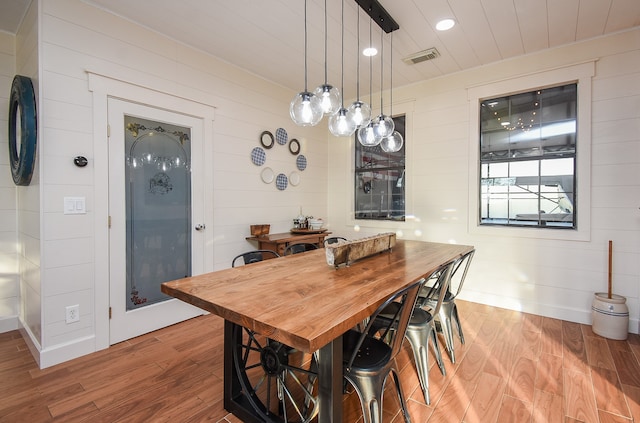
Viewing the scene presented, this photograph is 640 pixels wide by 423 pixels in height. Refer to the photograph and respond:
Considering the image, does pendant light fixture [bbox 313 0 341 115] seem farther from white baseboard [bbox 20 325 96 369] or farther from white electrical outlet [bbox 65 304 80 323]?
white baseboard [bbox 20 325 96 369]

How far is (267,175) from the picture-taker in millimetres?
3941

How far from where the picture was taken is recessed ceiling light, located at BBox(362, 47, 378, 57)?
10.5 feet

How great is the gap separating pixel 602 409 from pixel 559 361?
56cm

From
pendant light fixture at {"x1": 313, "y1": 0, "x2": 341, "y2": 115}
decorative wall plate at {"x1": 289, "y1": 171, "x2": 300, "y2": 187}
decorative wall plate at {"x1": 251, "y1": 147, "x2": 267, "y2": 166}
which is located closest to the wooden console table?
decorative wall plate at {"x1": 289, "y1": 171, "x2": 300, "y2": 187}

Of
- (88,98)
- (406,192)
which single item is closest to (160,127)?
(88,98)

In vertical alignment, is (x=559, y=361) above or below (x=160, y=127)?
below

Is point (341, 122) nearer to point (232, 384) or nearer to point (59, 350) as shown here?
point (232, 384)

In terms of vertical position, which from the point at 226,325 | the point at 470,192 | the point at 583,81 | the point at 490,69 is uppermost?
the point at 490,69

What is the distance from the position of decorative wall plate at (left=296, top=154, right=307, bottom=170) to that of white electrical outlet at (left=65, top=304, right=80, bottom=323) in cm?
291

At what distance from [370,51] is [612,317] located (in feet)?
11.1

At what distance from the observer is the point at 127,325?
2.74 m

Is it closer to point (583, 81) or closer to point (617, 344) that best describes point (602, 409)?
point (617, 344)

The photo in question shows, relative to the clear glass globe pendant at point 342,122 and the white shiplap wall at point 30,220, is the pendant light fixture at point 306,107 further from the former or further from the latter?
the white shiplap wall at point 30,220

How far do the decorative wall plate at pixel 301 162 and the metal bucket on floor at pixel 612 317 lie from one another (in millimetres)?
3577
